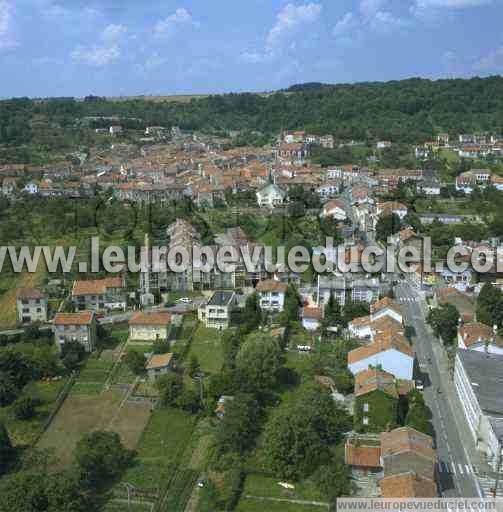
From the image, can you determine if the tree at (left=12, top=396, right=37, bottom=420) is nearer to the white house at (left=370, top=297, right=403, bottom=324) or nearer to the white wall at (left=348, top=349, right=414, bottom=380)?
the white wall at (left=348, top=349, right=414, bottom=380)

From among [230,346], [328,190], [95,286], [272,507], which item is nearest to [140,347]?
[230,346]

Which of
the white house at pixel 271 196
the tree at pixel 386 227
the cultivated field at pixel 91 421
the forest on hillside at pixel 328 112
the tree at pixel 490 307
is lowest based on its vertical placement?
the cultivated field at pixel 91 421

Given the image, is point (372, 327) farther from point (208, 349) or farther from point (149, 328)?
point (149, 328)

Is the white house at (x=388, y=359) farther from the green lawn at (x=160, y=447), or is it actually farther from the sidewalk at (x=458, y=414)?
the green lawn at (x=160, y=447)

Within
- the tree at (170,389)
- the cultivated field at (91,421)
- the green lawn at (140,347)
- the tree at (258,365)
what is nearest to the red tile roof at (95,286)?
the green lawn at (140,347)

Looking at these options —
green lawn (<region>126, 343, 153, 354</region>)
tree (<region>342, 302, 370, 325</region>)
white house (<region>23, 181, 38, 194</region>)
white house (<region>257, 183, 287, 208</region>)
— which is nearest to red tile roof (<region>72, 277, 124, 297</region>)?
green lawn (<region>126, 343, 153, 354</region>)

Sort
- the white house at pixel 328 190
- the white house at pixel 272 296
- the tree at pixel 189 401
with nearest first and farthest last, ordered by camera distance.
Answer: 1. the tree at pixel 189 401
2. the white house at pixel 272 296
3. the white house at pixel 328 190

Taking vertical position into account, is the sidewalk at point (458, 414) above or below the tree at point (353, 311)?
below
